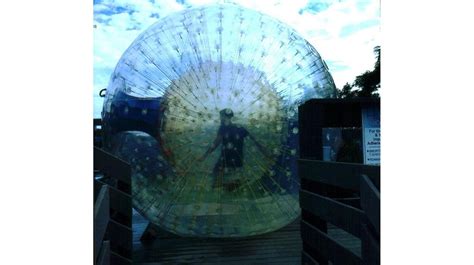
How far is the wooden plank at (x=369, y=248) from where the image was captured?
50.0 inches

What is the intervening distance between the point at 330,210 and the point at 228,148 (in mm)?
406

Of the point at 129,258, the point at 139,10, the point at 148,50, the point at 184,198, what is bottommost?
the point at 129,258

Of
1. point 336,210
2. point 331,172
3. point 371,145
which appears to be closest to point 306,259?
point 336,210

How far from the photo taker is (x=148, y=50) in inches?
50.0

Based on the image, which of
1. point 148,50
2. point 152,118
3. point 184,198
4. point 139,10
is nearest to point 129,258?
point 184,198

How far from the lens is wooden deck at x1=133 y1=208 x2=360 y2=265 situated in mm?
1368

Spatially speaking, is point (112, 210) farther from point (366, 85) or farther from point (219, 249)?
point (366, 85)

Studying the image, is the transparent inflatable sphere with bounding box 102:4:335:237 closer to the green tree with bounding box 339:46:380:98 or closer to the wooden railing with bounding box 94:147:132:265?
the wooden railing with bounding box 94:147:132:265

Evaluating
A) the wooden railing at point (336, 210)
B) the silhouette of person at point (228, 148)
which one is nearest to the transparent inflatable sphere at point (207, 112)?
the silhouette of person at point (228, 148)

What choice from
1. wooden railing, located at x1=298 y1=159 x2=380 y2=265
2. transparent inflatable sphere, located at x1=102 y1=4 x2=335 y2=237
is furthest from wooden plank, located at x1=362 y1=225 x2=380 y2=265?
transparent inflatable sphere, located at x1=102 y1=4 x2=335 y2=237

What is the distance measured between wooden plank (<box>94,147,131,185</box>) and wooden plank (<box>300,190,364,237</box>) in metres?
0.55
